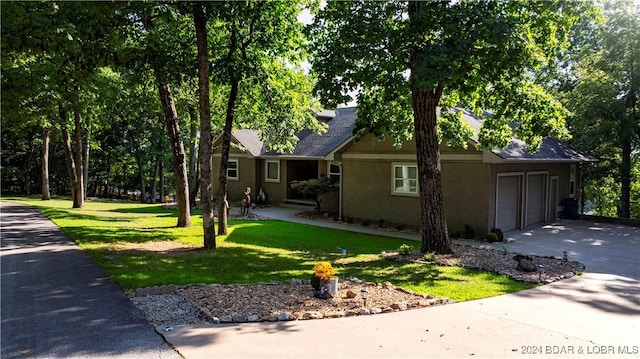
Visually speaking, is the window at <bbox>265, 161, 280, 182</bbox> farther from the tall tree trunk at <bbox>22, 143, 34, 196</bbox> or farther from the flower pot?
the tall tree trunk at <bbox>22, 143, 34, 196</bbox>

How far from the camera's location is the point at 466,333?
5871mm

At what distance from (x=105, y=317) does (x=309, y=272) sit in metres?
4.31

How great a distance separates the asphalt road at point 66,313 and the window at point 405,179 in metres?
11.0

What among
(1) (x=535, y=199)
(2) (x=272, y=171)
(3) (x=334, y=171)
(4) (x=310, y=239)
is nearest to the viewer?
(4) (x=310, y=239)

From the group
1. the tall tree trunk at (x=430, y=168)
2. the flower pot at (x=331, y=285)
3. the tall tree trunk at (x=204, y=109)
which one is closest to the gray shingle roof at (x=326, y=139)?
the tall tree trunk at (x=430, y=168)

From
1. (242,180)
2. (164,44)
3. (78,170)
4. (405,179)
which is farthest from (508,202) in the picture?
(78,170)

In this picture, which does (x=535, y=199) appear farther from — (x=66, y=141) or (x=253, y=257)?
(x=66, y=141)

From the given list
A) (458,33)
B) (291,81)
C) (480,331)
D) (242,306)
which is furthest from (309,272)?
(291,81)

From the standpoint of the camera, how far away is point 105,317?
614cm

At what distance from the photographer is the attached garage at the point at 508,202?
614 inches

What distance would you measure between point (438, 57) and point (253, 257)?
20.6 feet

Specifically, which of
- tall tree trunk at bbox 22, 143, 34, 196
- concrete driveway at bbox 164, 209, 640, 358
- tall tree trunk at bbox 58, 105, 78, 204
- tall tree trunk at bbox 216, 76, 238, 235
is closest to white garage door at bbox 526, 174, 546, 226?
concrete driveway at bbox 164, 209, 640, 358

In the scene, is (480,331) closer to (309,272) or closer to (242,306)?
(242,306)

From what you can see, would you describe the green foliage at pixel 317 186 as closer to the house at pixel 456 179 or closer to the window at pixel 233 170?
the house at pixel 456 179
